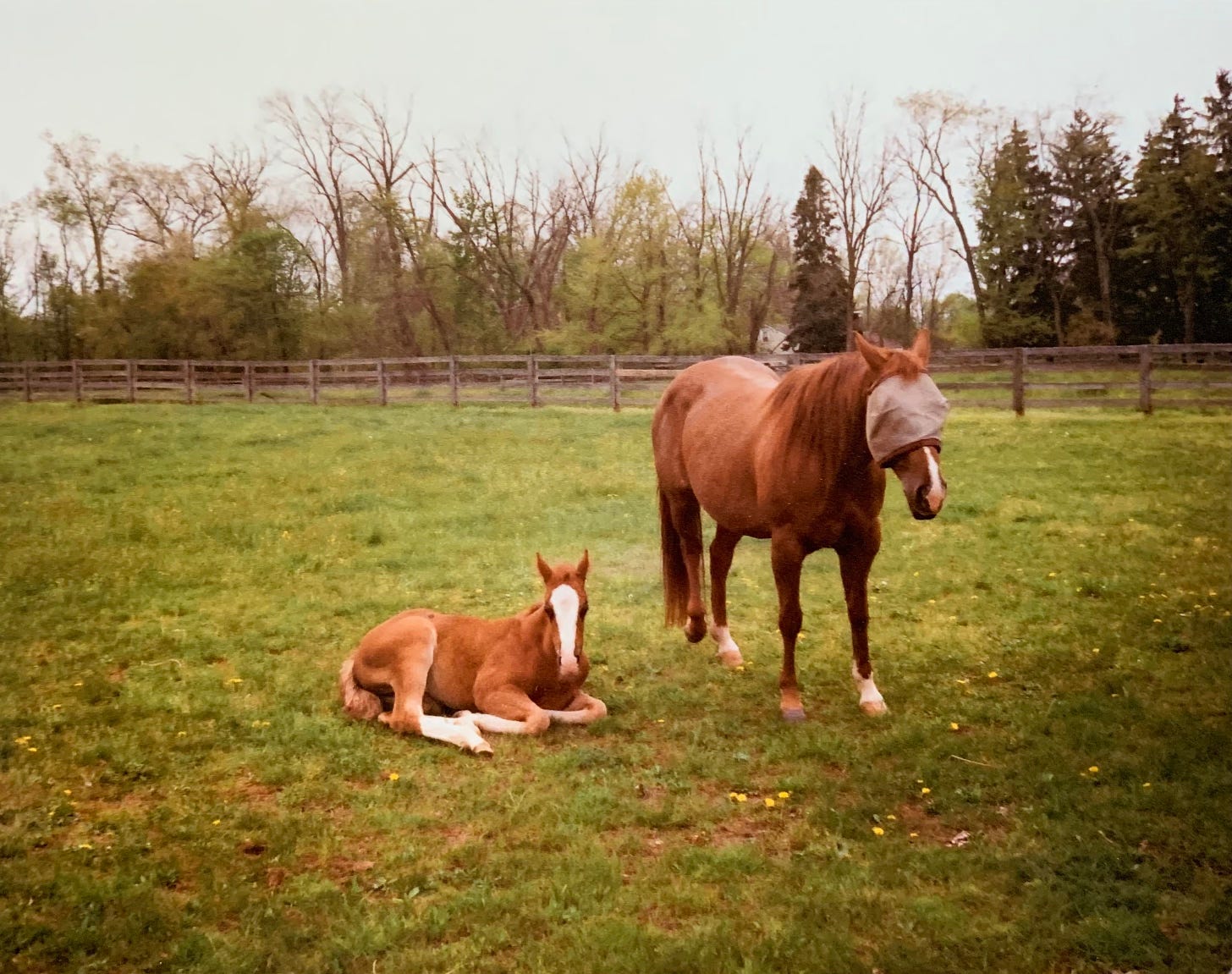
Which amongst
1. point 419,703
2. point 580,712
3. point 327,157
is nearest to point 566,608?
point 580,712

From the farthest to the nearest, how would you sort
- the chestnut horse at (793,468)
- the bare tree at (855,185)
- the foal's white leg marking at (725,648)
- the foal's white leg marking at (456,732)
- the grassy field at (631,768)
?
the bare tree at (855,185) < the foal's white leg marking at (725,648) < the foal's white leg marking at (456,732) < the chestnut horse at (793,468) < the grassy field at (631,768)

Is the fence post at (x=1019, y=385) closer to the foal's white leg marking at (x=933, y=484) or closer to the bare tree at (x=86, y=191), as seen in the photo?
the foal's white leg marking at (x=933, y=484)

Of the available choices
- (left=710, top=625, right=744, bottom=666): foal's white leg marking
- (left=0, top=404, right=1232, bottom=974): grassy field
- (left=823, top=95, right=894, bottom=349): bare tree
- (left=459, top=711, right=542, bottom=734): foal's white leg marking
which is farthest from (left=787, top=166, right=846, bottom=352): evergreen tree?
(left=459, top=711, right=542, bottom=734): foal's white leg marking

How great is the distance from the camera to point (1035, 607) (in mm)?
5895

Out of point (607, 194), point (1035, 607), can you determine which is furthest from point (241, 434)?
point (607, 194)

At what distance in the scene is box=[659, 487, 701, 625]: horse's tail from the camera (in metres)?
5.69

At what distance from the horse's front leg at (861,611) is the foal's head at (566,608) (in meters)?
1.41

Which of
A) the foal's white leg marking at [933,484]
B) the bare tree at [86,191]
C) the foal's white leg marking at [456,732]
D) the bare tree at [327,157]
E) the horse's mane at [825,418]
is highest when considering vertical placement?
the bare tree at [327,157]

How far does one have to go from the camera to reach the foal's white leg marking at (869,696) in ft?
14.4

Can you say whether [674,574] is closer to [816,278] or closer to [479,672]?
[479,672]

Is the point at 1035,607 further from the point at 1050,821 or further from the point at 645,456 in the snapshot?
the point at 645,456

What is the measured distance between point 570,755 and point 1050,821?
202 centimetres

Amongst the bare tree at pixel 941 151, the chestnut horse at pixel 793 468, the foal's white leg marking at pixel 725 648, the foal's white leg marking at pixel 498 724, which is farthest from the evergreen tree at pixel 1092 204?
the foal's white leg marking at pixel 498 724

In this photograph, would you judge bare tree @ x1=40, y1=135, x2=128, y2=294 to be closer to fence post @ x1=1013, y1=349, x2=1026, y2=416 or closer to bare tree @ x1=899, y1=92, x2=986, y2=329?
bare tree @ x1=899, y1=92, x2=986, y2=329
